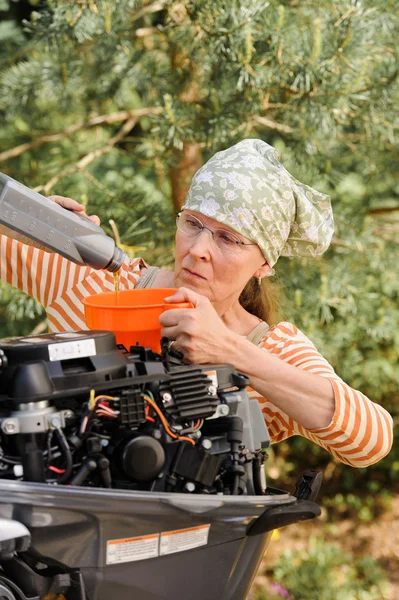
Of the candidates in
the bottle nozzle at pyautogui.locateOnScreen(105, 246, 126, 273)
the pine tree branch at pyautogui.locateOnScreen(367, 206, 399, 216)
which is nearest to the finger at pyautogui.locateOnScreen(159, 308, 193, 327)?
the bottle nozzle at pyautogui.locateOnScreen(105, 246, 126, 273)

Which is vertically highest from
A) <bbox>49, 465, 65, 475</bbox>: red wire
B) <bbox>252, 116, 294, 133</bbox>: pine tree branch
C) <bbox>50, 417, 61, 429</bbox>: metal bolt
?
<bbox>50, 417, 61, 429</bbox>: metal bolt

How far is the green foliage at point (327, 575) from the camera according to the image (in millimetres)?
3791

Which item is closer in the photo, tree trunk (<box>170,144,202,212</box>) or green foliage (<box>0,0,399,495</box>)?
green foliage (<box>0,0,399,495</box>)

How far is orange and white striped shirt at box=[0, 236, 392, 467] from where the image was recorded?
1479 millimetres

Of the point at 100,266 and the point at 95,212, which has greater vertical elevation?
the point at 100,266

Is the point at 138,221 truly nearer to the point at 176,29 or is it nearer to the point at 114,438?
the point at 176,29

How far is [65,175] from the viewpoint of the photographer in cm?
311

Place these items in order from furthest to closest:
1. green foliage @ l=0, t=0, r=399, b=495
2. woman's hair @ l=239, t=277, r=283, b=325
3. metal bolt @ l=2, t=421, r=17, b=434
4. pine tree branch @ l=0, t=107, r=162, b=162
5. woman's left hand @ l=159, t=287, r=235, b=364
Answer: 1. pine tree branch @ l=0, t=107, r=162, b=162
2. green foliage @ l=0, t=0, r=399, b=495
3. woman's hair @ l=239, t=277, r=283, b=325
4. woman's left hand @ l=159, t=287, r=235, b=364
5. metal bolt @ l=2, t=421, r=17, b=434

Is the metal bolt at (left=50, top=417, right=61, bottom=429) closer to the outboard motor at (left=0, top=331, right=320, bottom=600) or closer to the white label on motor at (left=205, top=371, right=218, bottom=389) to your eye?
the outboard motor at (left=0, top=331, right=320, bottom=600)

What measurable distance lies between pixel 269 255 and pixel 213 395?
596mm

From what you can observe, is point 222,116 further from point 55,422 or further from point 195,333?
point 55,422

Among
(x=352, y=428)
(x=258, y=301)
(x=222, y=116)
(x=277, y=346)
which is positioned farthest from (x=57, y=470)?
(x=222, y=116)

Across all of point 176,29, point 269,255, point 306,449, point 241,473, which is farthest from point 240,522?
point 306,449

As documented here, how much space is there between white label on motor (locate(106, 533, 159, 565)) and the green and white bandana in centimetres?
71
